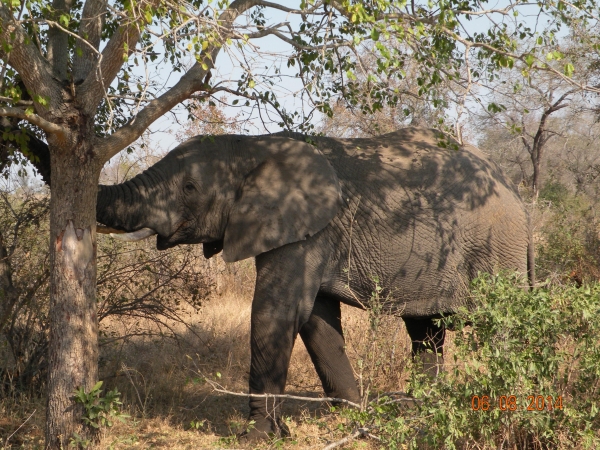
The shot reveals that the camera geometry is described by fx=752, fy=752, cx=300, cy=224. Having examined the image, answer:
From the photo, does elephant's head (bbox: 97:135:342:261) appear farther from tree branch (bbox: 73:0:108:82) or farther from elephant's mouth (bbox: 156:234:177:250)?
tree branch (bbox: 73:0:108:82)

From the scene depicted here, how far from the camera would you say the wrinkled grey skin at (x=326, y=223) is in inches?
255

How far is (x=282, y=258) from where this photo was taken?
6.52 meters

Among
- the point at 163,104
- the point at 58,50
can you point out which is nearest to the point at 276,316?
the point at 163,104

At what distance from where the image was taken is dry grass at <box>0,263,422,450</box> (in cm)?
621

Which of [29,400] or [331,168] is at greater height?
[331,168]

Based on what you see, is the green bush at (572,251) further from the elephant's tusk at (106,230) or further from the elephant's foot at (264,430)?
the elephant's tusk at (106,230)

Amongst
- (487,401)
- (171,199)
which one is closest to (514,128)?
(487,401)

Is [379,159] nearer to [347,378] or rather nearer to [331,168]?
[331,168]

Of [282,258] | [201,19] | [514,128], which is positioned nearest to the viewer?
[201,19]

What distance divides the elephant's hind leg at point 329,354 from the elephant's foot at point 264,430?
669 millimetres

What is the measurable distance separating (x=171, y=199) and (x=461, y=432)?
3229 millimetres

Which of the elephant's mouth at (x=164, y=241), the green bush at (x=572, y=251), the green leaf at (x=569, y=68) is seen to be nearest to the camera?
the green leaf at (x=569, y=68)
